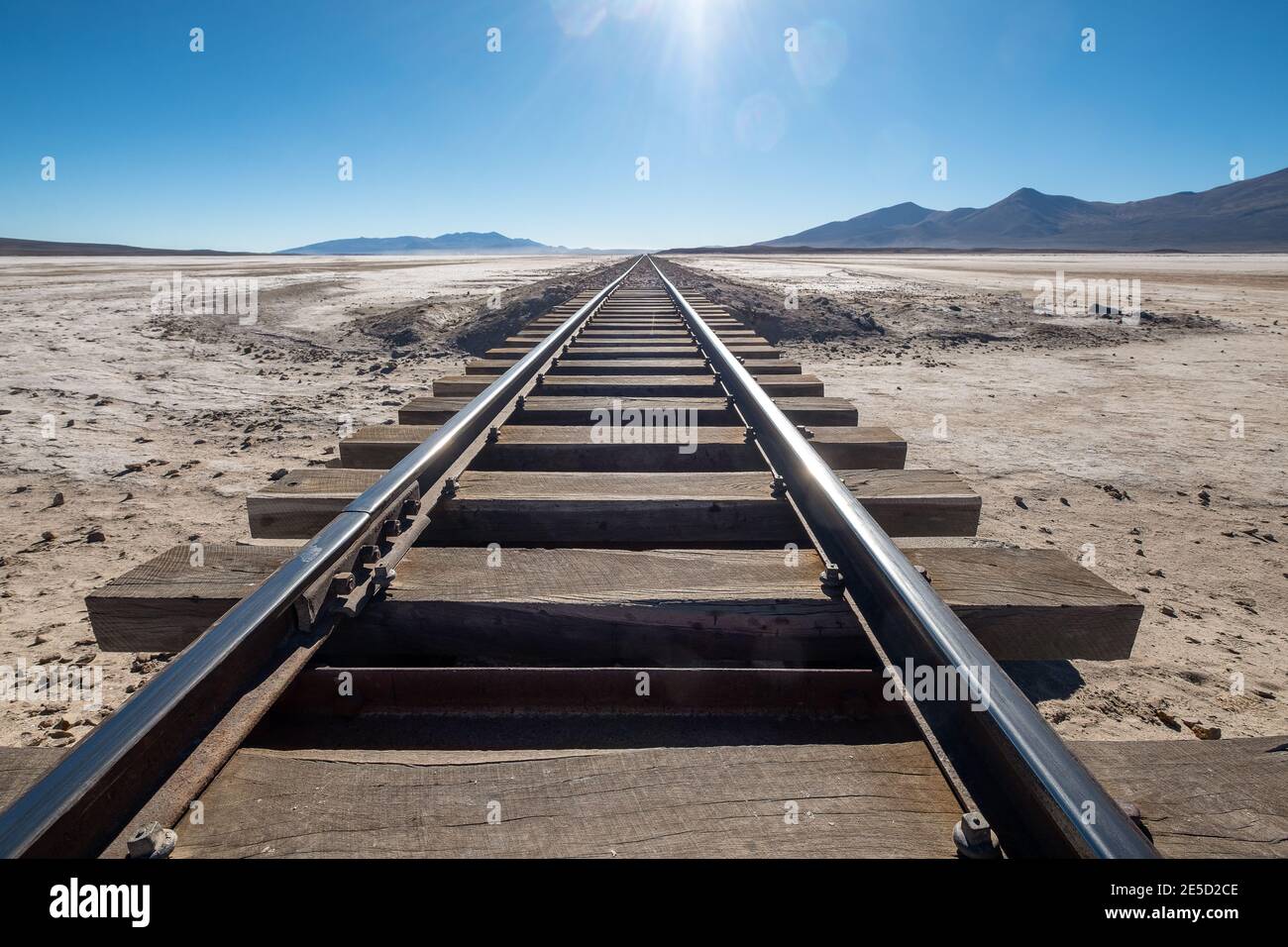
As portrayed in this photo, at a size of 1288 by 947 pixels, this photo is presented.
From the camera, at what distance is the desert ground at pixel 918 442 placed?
2549mm

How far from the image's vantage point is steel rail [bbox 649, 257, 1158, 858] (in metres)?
1.05

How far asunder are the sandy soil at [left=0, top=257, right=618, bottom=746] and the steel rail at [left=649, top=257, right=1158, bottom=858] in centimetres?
245

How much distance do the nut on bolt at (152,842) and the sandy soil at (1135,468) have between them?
7.85 ft

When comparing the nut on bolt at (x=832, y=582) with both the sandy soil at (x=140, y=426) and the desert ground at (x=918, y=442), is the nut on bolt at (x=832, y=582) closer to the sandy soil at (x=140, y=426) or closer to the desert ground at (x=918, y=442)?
the desert ground at (x=918, y=442)

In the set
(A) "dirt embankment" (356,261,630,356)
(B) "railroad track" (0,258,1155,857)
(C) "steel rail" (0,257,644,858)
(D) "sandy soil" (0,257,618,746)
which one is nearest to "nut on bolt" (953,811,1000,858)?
(B) "railroad track" (0,258,1155,857)

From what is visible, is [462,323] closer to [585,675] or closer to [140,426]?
[140,426]

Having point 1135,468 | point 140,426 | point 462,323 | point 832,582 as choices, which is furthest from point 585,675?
point 462,323

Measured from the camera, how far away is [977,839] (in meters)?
1.10

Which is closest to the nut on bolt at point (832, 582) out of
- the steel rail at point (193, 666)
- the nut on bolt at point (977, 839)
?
the nut on bolt at point (977, 839)

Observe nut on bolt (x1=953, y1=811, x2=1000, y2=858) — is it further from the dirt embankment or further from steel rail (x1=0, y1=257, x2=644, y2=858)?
the dirt embankment
